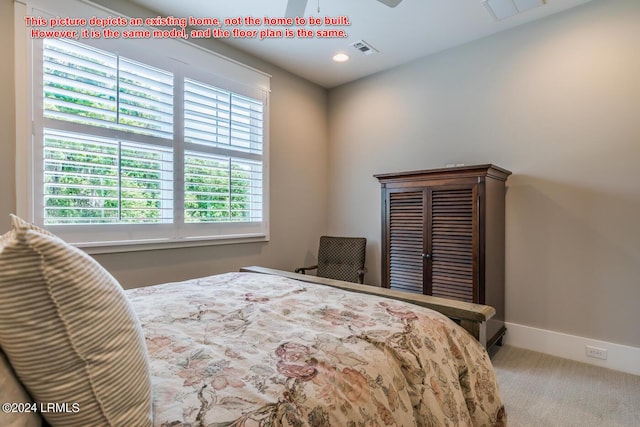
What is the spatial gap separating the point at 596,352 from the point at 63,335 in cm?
335

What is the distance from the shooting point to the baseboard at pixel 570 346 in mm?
2361

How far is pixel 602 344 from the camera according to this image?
2469 millimetres

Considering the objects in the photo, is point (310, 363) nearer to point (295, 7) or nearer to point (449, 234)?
point (295, 7)

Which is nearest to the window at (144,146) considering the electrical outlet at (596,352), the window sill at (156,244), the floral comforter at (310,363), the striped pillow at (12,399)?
the window sill at (156,244)

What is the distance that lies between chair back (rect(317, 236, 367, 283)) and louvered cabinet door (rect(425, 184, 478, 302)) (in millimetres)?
824

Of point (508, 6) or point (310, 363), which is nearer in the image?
point (310, 363)

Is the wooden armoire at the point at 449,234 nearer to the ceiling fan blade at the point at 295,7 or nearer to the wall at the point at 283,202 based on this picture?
the wall at the point at 283,202

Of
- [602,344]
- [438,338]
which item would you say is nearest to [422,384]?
[438,338]

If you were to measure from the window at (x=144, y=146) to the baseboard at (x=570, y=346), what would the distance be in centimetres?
261

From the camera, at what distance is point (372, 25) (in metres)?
2.83

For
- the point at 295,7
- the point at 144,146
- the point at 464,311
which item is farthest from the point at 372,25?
the point at 464,311

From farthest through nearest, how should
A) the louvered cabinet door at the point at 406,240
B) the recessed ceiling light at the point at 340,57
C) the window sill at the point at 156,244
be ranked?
the recessed ceiling light at the point at 340,57
the louvered cabinet door at the point at 406,240
the window sill at the point at 156,244

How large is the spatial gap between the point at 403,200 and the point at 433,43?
1605 millimetres

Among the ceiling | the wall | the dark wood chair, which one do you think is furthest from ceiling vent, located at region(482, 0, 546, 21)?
the dark wood chair
